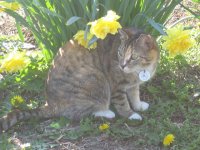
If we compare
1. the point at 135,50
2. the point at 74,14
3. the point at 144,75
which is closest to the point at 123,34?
the point at 135,50

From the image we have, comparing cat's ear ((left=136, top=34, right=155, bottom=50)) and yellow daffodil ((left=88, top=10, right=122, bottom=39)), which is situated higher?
yellow daffodil ((left=88, top=10, right=122, bottom=39))

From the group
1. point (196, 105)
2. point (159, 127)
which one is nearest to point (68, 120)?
point (159, 127)

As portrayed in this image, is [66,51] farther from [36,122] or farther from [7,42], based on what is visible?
[7,42]

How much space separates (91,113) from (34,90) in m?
0.62

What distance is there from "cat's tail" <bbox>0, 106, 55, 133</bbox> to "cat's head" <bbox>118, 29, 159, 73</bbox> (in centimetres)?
70

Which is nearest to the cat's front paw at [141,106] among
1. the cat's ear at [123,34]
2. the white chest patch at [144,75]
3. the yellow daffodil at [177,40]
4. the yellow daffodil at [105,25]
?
the white chest patch at [144,75]

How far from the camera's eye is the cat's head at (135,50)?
3096mm

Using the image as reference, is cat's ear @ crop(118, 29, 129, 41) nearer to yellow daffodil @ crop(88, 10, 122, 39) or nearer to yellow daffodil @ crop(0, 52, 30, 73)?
yellow daffodil @ crop(88, 10, 122, 39)

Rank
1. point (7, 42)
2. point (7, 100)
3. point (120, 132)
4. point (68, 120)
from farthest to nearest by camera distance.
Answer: point (7, 42) → point (7, 100) → point (68, 120) → point (120, 132)

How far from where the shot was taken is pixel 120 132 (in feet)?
10.4

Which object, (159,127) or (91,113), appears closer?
(159,127)

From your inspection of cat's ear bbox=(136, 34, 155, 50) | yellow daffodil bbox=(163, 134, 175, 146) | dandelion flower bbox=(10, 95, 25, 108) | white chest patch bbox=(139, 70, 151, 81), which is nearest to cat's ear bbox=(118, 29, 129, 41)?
cat's ear bbox=(136, 34, 155, 50)

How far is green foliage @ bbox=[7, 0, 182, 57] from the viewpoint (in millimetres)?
3488

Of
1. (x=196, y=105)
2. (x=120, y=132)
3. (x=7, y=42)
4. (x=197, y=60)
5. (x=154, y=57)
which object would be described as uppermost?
(x=7, y=42)
